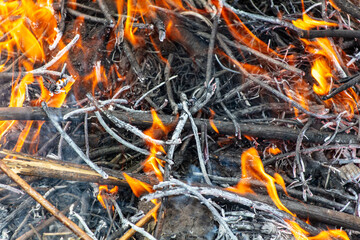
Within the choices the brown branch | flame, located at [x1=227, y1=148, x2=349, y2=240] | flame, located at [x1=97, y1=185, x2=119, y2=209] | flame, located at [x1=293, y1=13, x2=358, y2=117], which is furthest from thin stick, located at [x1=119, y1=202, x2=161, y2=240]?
flame, located at [x1=293, y1=13, x2=358, y2=117]

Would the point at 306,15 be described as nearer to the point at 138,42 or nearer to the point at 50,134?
the point at 138,42

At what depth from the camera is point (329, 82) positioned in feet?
7.60

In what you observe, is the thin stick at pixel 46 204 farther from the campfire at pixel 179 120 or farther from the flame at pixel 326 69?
the flame at pixel 326 69

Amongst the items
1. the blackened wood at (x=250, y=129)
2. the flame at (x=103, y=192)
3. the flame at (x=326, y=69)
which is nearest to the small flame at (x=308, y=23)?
the flame at (x=326, y=69)

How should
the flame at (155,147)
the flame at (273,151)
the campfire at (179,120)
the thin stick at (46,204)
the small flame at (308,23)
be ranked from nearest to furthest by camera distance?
the thin stick at (46,204)
the campfire at (179,120)
the flame at (155,147)
the flame at (273,151)
the small flame at (308,23)

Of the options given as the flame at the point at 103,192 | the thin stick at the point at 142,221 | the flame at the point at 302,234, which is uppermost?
the flame at the point at 103,192

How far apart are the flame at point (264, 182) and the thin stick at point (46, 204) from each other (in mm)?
925

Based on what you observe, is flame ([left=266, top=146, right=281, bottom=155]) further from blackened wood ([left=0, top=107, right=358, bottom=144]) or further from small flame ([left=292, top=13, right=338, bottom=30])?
small flame ([left=292, top=13, right=338, bottom=30])

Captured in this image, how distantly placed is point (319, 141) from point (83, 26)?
6.67 feet

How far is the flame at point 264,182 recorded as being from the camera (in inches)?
71.1

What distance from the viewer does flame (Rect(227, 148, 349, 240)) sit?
5.93 ft

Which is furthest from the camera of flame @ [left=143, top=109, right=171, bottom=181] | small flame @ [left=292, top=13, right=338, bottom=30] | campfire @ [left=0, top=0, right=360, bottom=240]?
small flame @ [left=292, top=13, right=338, bottom=30]

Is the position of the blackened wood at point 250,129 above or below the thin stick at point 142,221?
above

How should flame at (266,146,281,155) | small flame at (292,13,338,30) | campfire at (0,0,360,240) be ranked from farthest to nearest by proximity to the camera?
small flame at (292,13,338,30), flame at (266,146,281,155), campfire at (0,0,360,240)
